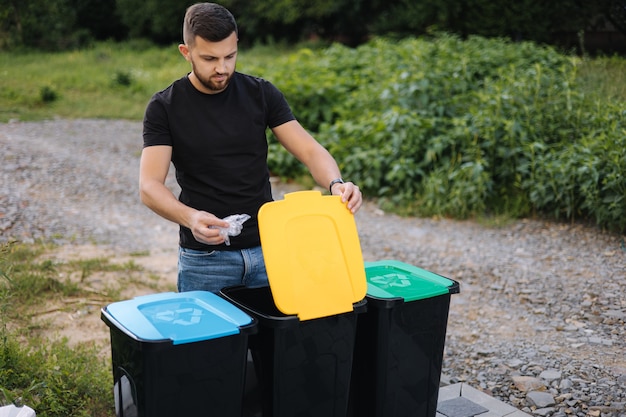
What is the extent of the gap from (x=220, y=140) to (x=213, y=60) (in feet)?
0.89

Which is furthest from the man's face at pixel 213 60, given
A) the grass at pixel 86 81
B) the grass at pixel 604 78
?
the grass at pixel 86 81

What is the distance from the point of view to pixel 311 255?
221cm

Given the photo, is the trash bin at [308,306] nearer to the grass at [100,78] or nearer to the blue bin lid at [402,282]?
the blue bin lid at [402,282]

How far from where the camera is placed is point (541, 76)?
22.2 feet

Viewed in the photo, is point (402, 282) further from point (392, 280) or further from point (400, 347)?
point (400, 347)

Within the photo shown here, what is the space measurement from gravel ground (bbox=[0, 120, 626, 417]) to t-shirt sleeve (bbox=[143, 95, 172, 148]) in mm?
1825

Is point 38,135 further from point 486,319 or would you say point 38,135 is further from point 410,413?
point 410,413

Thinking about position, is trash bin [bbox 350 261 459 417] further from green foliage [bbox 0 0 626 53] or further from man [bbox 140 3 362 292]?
green foliage [bbox 0 0 626 53]

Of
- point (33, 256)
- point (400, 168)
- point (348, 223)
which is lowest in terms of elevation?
point (33, 256)

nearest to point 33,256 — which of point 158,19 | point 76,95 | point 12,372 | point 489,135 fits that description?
point 12,372

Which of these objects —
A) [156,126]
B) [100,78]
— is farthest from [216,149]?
[100,78]

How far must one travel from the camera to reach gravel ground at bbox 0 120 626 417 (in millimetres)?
3350

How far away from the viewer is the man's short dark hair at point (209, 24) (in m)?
2.32

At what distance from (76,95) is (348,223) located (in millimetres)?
11764
